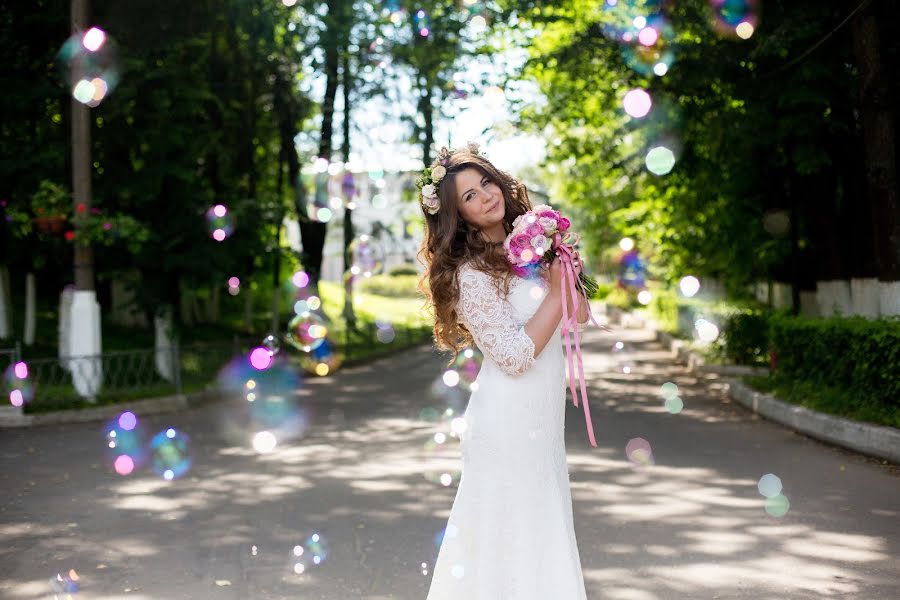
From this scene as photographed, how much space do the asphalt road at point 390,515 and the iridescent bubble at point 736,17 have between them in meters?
6.30

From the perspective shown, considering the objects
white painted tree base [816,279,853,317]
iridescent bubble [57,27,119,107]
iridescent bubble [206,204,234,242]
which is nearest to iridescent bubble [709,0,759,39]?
white painted tree base [816,279,853,317]

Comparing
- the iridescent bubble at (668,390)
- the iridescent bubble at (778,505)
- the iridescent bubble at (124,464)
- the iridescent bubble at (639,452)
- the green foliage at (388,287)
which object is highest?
the green foliage at (388,287)

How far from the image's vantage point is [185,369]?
18641mm

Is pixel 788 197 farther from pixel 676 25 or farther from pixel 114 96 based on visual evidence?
pixel 114 96

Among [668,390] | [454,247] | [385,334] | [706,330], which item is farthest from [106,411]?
[385,334]

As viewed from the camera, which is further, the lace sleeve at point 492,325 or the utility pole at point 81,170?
the utility pole at point 81,170

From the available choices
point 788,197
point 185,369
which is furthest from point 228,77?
point 788,197

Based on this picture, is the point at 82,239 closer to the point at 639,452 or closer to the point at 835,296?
the point at 639,452

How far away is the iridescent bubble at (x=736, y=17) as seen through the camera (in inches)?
612

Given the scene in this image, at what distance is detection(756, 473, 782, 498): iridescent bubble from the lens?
27.0 ft

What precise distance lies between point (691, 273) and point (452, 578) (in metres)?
25.6

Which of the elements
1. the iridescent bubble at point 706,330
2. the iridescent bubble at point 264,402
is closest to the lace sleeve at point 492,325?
the iridescent bubble at point 264,402

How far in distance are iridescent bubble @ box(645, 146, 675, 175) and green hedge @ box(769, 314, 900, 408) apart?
22.4 ft

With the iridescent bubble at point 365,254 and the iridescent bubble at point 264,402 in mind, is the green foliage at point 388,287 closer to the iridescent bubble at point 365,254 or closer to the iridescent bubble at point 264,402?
the iridescent bubble at point 365,254
